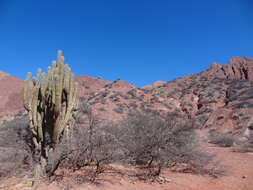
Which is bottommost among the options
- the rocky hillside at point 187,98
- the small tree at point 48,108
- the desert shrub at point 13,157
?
the desert shrub at point 13,157

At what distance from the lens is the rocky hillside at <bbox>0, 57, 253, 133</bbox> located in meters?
17.3

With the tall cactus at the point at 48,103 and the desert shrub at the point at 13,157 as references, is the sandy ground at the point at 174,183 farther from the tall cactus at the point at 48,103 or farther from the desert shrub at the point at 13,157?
the tall cactus at the point at 48,103

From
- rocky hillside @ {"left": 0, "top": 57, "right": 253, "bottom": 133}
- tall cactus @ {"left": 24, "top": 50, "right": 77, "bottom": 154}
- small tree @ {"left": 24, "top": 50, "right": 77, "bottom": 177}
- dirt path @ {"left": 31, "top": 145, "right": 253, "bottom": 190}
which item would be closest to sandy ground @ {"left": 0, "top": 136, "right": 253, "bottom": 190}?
dirt path @ {"left": 31, "top": 145, "right": 253, "bottom": 190}

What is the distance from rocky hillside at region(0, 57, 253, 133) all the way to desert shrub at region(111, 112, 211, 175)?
4.00 ft

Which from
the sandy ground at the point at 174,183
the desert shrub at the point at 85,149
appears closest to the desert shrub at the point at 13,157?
the sandy ground at the point at 174,183

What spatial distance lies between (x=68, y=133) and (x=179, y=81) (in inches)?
1423

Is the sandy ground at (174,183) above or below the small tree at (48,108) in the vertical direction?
below

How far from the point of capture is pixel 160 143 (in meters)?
5.48

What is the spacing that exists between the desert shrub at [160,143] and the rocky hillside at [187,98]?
1.22m

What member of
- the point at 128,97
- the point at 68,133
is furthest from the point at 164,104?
the point at 68,133

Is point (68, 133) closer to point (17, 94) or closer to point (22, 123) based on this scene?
point (22, 123)

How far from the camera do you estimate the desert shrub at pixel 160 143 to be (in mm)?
5562

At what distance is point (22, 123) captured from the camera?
797 cm

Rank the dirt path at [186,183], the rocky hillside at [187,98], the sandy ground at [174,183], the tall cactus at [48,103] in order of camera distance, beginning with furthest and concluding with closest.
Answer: the rocky hillside at [187,98], the tall cactus at [48,103], the dirt path at [186,183], the sandy ground at [174,183]
